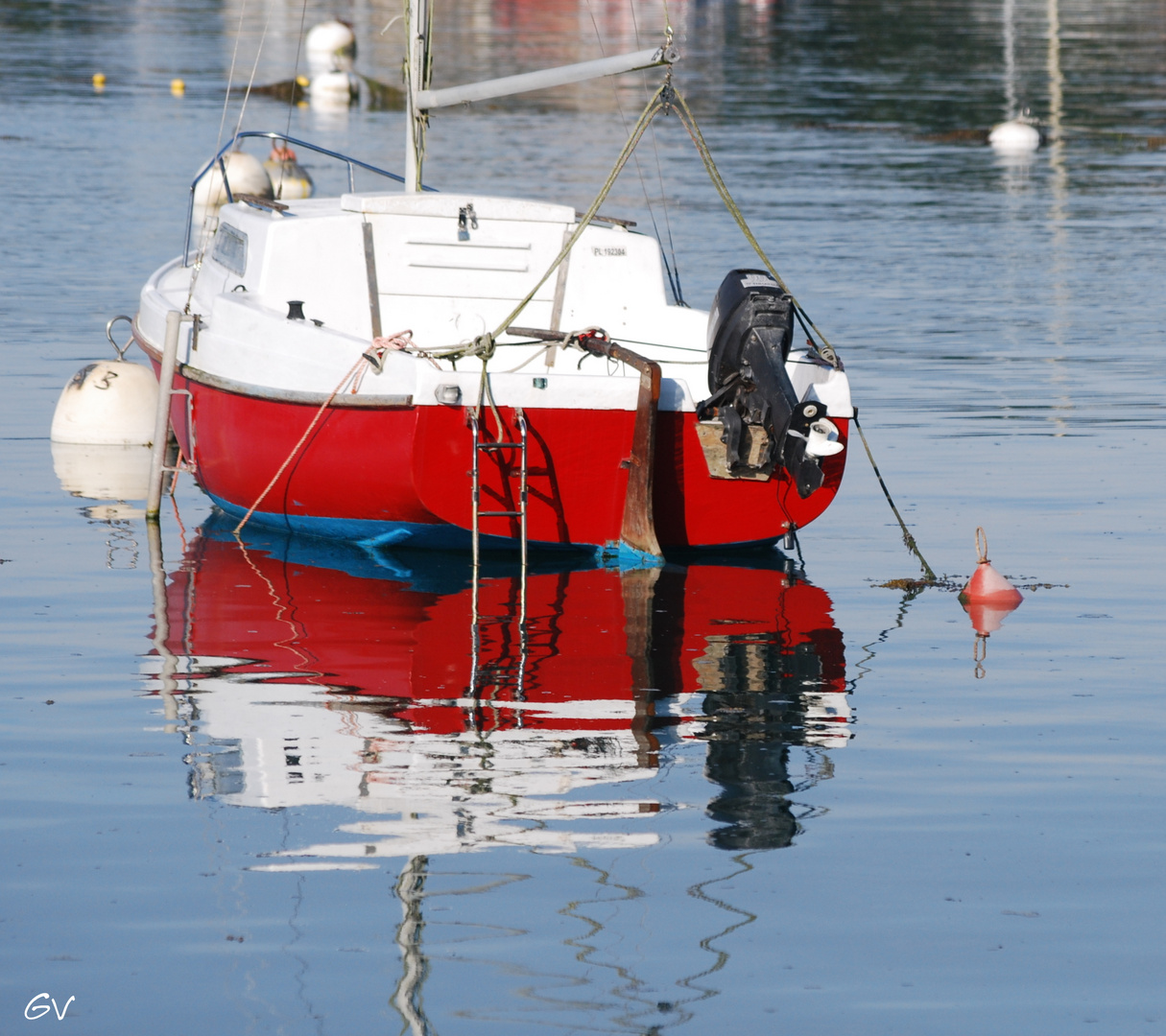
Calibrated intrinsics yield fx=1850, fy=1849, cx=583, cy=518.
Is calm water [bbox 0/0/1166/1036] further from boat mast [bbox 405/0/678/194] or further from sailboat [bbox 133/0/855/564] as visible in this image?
boat mast [bbox 405/0/678/194]

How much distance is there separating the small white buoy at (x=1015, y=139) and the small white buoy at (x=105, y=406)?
26351 millimetres

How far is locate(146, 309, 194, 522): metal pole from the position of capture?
12094 mm

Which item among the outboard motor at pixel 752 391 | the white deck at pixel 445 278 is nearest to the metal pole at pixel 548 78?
the white deck at pixel 445 278

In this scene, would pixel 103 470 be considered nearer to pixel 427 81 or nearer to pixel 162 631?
pixel 427 81

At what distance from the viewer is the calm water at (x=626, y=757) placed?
19.0 ft

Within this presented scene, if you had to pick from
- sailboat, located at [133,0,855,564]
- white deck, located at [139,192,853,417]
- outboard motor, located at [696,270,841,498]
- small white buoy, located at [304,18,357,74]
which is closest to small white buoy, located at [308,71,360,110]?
small white buoy, located at [304,18,357,74]

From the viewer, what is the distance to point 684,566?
38.0 feet

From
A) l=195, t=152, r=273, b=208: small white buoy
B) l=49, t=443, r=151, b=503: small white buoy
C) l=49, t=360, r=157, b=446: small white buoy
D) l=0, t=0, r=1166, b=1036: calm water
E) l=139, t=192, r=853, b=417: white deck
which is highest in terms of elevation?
l=195, t=152, r=273, b=208: small white buoy

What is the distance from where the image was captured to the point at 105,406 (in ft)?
47.2

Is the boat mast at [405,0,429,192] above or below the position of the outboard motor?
above

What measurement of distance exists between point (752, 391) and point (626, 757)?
3.57 metres

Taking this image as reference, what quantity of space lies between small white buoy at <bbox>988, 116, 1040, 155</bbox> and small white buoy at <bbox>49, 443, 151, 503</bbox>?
2658 centimetres

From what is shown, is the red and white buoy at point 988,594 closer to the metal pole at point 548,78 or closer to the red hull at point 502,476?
the red hull at point 502,476

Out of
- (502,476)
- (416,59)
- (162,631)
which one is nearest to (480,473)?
(502,476)
